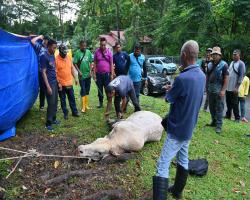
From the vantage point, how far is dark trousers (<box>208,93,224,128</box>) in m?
7.19

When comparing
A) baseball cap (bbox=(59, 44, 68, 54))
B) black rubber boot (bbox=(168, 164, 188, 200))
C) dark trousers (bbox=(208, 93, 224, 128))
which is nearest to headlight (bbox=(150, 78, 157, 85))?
dark trousers (bbox=(208, 93, 224, 128))

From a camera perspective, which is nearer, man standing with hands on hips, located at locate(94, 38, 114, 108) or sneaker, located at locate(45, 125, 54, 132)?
sneaker, located at locate(45, 125, 54, 132)

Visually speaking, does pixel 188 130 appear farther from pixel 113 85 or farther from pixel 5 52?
pixel 5 52

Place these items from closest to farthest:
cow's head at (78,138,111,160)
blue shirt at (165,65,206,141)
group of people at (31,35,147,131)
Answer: blue shirt at (165,65,206,141)
cow's head at (78,138,111,160)
group of people at (31,35,147,131)

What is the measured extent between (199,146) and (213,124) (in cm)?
162

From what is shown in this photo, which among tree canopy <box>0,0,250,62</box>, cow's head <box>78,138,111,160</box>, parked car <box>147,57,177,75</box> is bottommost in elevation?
parked car <box>147,57,177,75</box>

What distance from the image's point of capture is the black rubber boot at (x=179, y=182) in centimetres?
418

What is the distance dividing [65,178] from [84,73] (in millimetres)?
3959

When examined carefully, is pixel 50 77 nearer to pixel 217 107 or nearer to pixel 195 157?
pixel 195 157

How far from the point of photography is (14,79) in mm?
6113

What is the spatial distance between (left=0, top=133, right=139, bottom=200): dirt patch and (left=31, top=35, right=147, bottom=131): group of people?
1.59 meters

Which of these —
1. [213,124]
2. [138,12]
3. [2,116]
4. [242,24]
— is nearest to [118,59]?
[213,124]

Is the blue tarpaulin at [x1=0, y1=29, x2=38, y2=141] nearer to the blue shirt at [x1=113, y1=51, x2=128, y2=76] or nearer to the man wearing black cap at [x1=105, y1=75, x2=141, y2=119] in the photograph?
the man wearing black cap at [x1=105, y1=75, x2=141, y2=119]

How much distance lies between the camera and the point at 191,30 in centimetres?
2331
